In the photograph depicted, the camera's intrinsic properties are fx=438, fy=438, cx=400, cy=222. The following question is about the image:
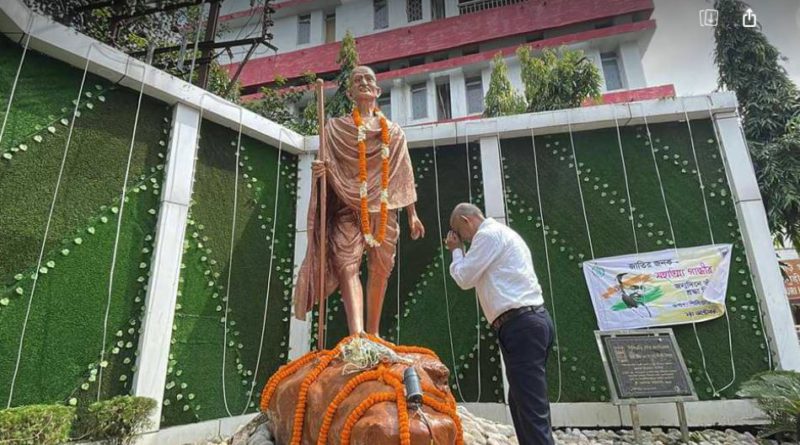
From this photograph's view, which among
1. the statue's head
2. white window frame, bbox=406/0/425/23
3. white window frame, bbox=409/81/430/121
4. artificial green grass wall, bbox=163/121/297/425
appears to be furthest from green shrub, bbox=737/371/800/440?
white window frame, bbox=406/0/425/23

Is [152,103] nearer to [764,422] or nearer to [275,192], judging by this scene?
[275,192]

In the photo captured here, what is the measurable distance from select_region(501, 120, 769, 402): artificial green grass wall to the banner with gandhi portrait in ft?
0.34

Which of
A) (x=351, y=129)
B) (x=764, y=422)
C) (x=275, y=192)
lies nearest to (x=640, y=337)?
(x=764, y=422)

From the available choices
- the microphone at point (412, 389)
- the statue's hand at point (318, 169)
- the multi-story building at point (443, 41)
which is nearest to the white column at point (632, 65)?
the multi-story building at point (443, 41)

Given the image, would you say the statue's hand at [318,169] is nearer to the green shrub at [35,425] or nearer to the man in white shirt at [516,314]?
the man in white shirt at [516,314]

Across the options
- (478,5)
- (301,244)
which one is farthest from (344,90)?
(478,5)

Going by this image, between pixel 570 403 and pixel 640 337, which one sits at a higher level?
pixel 640 337

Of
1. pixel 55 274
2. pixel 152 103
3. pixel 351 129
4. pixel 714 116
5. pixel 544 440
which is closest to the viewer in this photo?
pixel 544 440

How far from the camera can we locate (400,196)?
151 inches

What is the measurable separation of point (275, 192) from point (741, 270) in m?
5.48

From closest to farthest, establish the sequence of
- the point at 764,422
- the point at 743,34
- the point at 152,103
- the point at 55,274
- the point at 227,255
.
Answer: the point at 55,274
the point at 764,422
the point at 152,103
the point at 227,255
the point at 743,34

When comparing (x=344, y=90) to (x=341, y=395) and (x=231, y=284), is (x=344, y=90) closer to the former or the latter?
(x=231, y=284)

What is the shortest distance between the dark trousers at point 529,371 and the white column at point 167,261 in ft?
9.86

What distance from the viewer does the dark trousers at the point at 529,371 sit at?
245cm
